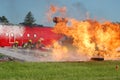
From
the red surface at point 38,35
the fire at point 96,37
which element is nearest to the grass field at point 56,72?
the fire at point 96,37

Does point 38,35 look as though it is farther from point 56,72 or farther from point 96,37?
point 56,72

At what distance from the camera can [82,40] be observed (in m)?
37.1

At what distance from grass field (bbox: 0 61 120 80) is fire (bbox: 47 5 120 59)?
7.35 m

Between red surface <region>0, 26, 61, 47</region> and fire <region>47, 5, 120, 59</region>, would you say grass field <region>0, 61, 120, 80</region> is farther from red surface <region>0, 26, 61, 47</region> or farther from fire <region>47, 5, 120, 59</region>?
red surface <region>0, 26, 61, 47</region>

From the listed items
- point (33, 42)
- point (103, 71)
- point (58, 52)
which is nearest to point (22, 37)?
point (33, 42)

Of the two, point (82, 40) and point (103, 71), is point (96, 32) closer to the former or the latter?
point (82, 40)

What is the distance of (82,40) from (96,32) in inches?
71.7

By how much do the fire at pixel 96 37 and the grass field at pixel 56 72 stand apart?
7349 mm

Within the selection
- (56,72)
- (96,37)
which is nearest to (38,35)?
(96,37)

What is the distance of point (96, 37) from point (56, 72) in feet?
45.6

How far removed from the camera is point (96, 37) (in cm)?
3762

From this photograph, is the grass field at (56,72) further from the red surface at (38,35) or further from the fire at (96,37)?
the red surface at (38,35)

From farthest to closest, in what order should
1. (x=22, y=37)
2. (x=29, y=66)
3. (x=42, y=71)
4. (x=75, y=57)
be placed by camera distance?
(x=22, y=37) < (x=75, y=57) < (x=29, y=66) < (x=42, y=71)

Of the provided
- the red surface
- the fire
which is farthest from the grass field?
the red surface
